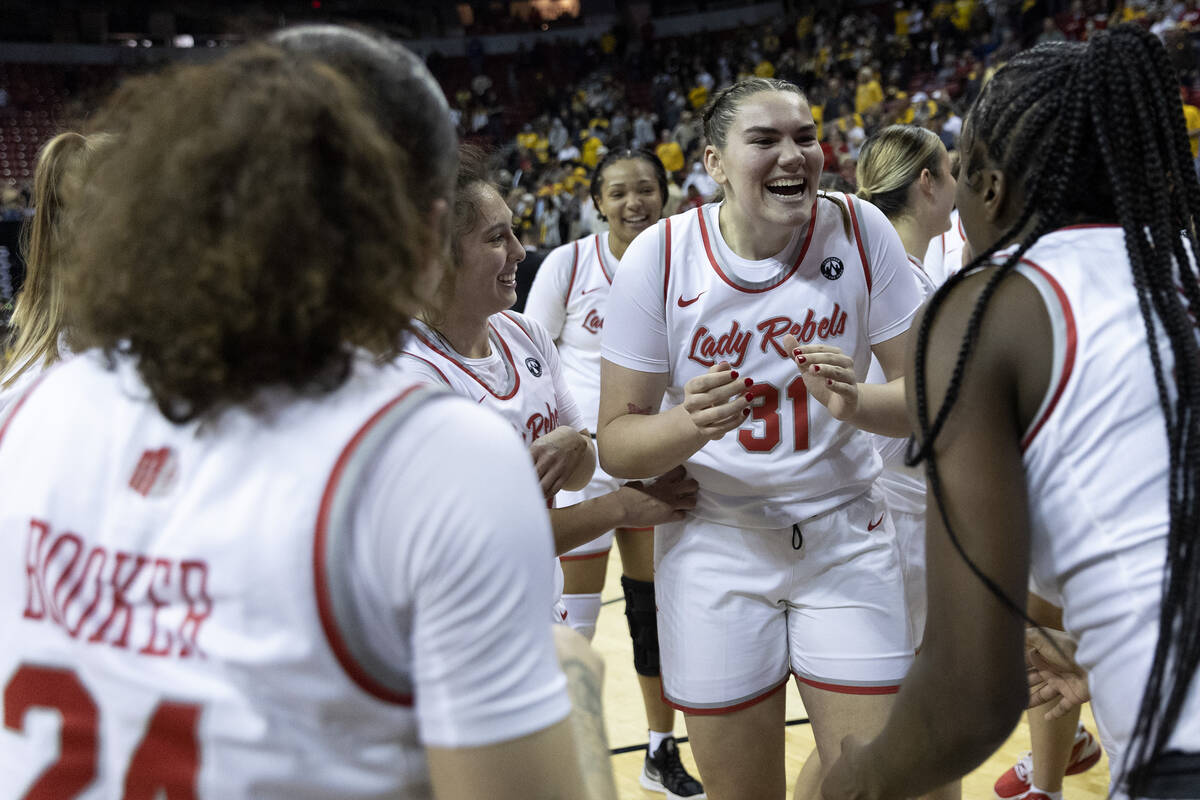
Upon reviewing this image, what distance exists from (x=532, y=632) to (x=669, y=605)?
1688mm

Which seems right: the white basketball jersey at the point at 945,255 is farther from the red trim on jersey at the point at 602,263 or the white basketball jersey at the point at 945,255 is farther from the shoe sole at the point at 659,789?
the shoe sole at the point at 659,789

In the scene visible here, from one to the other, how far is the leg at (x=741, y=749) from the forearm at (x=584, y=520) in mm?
485

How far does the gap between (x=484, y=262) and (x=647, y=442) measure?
0.53m

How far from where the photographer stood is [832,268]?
2.44m

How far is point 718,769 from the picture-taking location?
2.39 metres

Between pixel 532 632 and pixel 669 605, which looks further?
pixel 669 605

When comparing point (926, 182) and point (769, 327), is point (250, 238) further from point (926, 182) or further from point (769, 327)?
point (926, 182)

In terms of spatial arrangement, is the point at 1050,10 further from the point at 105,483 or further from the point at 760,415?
the point at 105,483

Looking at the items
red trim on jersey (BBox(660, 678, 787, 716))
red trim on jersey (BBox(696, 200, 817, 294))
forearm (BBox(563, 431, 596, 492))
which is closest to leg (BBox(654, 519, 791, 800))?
red trim on jersey (BBox(660, 678, 787, 716))

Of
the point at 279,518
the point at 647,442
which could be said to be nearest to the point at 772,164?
the point at 647,442

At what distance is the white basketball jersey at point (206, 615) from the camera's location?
2.80 feet

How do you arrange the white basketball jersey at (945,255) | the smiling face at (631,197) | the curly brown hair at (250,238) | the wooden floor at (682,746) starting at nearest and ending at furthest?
the curly brown hair at (250,238) < the wooden floor at (682,746) < the white basketball jersey at (945,255) < the smiling face at (631,197)

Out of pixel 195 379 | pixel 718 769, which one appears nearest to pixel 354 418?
Result: pixel 195 379

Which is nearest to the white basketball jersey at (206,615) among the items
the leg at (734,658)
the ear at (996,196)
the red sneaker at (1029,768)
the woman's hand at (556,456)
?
the ear at (996,196)
